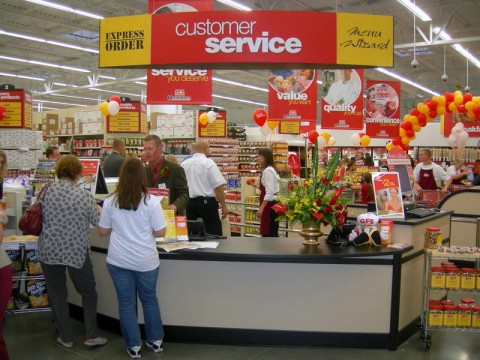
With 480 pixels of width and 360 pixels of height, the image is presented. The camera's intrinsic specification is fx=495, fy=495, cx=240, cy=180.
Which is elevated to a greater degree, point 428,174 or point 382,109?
point 382,109

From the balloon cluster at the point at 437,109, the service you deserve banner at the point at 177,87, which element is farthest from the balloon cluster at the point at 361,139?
the service you deserve banner at the point at 177,87

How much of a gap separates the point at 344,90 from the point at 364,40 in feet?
16.2

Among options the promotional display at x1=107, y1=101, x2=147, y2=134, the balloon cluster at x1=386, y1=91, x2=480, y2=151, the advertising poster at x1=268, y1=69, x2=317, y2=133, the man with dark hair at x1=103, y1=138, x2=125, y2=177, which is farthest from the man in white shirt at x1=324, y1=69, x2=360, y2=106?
the promotional display at x1=107, y1=101, x2=147, y2=134

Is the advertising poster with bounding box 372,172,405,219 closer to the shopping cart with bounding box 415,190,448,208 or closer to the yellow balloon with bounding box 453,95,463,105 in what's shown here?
the shopping cart with bounding box 415,190,448,208

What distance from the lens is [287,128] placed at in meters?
14.9

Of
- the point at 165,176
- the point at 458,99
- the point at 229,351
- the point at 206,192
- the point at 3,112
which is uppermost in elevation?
the point at 458,99

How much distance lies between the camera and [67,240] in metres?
3.83

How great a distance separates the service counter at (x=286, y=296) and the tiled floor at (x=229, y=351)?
72 millimetres

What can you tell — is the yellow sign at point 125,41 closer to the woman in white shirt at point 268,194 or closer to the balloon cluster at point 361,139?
the woman in white shirt at point 268,194

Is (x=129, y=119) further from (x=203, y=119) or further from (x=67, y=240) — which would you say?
(x=67, y=240)

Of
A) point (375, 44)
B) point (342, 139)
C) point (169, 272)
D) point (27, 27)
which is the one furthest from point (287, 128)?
point (169, 272)

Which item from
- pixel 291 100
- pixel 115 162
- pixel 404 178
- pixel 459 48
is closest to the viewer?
pixel 404 178

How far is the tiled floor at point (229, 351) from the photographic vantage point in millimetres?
3852

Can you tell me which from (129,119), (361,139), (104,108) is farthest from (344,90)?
(361,139)
